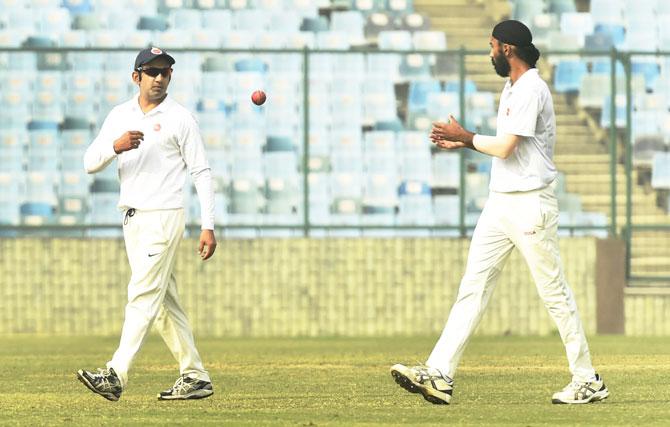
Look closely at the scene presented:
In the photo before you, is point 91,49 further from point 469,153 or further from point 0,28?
point 469,153

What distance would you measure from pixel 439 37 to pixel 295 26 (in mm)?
1779

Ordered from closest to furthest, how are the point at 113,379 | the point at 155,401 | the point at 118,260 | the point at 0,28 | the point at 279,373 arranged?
1. the point at 113,379
2. the point at 155,401
3. the point at 279,373
4. the point at 118,260
5. the point at 0,28

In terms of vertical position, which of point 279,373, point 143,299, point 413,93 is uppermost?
point 413,93

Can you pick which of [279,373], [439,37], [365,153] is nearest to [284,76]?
[365,153]

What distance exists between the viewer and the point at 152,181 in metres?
9.44

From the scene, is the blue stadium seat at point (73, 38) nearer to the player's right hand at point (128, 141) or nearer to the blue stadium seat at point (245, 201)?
the blue stadium seat at point (245, 201)

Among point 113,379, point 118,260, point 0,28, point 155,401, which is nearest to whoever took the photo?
point 113,379

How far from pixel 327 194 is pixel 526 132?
7.52 m

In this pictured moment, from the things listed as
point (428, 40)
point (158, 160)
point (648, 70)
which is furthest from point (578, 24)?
point (158, 160)

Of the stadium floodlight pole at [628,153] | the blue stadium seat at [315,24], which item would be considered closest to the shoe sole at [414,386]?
the stadium floodlight pole at [628,153]

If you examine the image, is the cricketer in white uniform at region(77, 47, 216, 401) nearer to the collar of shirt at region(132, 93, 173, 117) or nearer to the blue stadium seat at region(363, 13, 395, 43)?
the collar of shirt at region(132, 93, 173, 117)

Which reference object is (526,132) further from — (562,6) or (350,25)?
(562,6)

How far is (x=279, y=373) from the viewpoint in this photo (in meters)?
11.9

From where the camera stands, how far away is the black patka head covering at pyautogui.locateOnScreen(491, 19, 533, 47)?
9344mm
